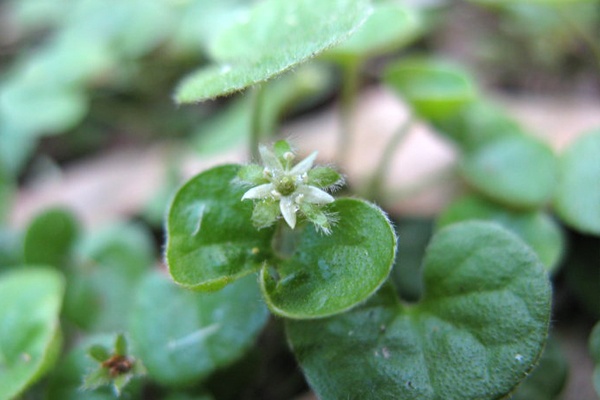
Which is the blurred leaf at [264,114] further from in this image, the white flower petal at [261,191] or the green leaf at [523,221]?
the white flower petal at [261,191]

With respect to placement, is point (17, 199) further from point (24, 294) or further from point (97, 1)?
point (24, 294)

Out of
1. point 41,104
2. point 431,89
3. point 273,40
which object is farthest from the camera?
point 41,104

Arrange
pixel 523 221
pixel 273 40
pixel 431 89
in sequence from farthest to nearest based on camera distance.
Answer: pixel 431 89, pixel 523 221, pixel 273 40

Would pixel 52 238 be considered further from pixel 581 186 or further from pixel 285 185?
pixel 581 186

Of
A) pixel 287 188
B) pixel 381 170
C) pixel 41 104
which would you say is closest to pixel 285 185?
pixel 287 188

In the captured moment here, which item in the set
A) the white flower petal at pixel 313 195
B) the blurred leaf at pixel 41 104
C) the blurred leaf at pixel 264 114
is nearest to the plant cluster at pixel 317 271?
the white flower petal at pixel 313 195
